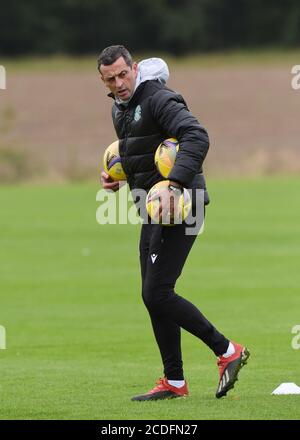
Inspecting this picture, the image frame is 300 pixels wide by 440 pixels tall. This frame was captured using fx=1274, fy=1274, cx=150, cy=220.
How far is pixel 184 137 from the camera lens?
8609 millimetres

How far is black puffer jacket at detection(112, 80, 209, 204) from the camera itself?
338 inches

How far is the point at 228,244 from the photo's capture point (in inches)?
903

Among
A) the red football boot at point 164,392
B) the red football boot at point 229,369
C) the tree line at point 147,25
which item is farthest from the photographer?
the tree line at point 147,25

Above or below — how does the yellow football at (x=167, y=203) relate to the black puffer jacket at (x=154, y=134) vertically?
below

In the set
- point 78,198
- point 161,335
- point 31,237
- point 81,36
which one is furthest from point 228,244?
point 81,36

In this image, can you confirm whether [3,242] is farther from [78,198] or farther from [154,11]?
[154,11]

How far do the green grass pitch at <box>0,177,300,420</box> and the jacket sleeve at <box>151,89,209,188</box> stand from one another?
1595mm

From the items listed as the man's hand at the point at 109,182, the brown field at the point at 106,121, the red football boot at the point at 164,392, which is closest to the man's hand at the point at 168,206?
the man's hand at the point at 109,182

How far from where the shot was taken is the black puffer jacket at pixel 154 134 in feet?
28.2

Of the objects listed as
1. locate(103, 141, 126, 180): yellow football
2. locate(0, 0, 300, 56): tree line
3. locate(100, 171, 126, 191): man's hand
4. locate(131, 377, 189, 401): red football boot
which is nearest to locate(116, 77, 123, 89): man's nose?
locate(103, 141, 126, 180): yellow football

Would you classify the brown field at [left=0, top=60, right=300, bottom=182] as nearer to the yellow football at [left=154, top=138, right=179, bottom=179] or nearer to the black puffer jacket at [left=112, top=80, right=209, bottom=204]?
the black puffer jacket at [left=112, top=80, right=209, bottom=204]

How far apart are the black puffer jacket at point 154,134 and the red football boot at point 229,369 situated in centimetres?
112

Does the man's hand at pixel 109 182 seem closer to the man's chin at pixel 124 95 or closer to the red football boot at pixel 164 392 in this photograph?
the man's chin at pixel 124 95

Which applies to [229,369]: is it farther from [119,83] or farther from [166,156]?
[119,83]
